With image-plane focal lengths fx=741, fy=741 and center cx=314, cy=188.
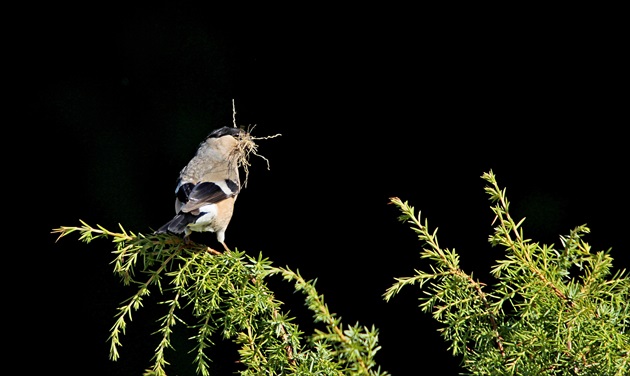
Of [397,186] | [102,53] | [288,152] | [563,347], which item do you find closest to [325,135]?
[288,152]

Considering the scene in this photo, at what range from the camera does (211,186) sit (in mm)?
2373

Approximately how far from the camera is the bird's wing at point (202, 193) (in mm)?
2189

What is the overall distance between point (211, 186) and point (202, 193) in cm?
10

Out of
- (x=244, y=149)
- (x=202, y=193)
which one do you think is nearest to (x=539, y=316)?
(x=202, y=193)

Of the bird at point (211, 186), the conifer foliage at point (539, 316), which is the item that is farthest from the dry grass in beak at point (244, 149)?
the conifer foliage at point (539, 316)

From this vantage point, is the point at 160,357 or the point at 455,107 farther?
the point at 455,107

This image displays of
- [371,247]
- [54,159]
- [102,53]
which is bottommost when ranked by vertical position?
[371,247]

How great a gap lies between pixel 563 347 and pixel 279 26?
94.3 inches

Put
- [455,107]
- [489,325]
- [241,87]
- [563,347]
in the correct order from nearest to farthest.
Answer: [563,347]
[489,325]
[455,107]
[241,87]

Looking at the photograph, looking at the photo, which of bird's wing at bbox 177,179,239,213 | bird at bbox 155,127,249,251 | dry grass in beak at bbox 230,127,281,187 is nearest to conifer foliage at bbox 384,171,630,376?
bird at bbox 155,127,249,251

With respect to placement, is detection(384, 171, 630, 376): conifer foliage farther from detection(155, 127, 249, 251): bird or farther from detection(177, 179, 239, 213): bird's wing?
detection(177, 179, 239, 213): bird's wing

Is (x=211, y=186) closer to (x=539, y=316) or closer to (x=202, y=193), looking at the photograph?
(x=202, y=193)

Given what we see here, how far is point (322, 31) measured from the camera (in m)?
3.12

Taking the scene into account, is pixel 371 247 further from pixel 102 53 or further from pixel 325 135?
pixel 102 53
